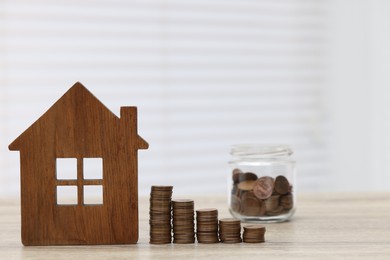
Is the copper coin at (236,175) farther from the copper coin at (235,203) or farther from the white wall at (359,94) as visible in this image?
the white wall at (359,94)

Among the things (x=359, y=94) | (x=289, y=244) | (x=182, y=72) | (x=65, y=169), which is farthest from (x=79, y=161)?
(x=359, y=94)

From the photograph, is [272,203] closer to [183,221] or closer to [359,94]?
[183,221]

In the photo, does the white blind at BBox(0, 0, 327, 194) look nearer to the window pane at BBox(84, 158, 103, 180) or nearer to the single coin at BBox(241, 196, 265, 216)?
the window pane at BBox(84, 158, 103, 180)

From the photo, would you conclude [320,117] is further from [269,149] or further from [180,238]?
[180,238]

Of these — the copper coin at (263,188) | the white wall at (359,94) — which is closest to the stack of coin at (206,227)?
the copper coin at (263,188)

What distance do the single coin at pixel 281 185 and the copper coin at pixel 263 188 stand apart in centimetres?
1

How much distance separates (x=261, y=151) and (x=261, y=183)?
0.11 metres

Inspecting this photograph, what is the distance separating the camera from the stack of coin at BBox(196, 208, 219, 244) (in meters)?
1.31

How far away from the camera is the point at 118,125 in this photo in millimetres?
1295

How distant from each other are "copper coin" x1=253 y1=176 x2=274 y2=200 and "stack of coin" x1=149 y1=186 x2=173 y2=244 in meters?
0.28

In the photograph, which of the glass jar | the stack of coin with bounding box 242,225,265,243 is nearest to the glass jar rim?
the glass jar

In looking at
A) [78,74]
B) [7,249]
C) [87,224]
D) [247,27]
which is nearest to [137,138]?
[87,224]

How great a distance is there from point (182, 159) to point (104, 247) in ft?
8.38

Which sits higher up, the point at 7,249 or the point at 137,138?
the point at 137,138
